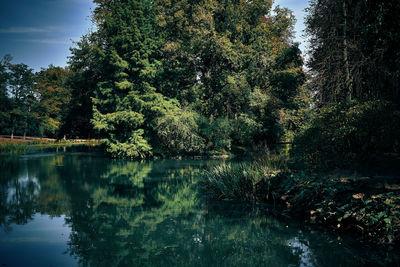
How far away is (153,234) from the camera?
268 inches

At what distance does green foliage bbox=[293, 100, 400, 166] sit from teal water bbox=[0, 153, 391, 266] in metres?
3.06

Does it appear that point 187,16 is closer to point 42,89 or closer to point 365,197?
point 365,197

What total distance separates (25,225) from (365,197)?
8.12m

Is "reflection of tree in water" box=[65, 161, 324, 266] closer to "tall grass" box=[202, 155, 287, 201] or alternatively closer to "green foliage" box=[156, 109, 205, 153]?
"tall grass" box=[202, 155, 287, 201]

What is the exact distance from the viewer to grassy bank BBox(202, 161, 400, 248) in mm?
6125

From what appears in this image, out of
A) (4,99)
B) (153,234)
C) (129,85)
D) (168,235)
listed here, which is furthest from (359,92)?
(4,99)

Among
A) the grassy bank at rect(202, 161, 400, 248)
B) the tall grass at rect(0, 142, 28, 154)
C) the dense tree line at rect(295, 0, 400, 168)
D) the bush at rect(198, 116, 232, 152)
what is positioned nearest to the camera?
the grassy bank at rect(202, 161, 400, 248)

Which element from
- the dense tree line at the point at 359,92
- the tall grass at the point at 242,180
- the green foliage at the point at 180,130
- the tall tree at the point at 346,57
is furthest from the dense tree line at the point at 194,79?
the tall grass at the point at 242,180

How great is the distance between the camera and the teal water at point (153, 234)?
214 inches

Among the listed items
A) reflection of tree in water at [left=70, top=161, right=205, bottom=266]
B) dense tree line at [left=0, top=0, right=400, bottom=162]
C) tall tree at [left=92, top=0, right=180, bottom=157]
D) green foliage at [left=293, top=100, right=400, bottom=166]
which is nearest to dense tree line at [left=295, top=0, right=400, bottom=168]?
green foliage at [left=293, top=100, right=400, bottom=166]

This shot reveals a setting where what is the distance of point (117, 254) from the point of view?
5.59 m

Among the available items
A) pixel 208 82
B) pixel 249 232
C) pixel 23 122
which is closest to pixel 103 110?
pixel 208 82

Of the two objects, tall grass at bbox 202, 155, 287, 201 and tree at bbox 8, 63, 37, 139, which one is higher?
tree at bbox 8, 63, 37, 139

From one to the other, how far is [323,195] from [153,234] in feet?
14.5
